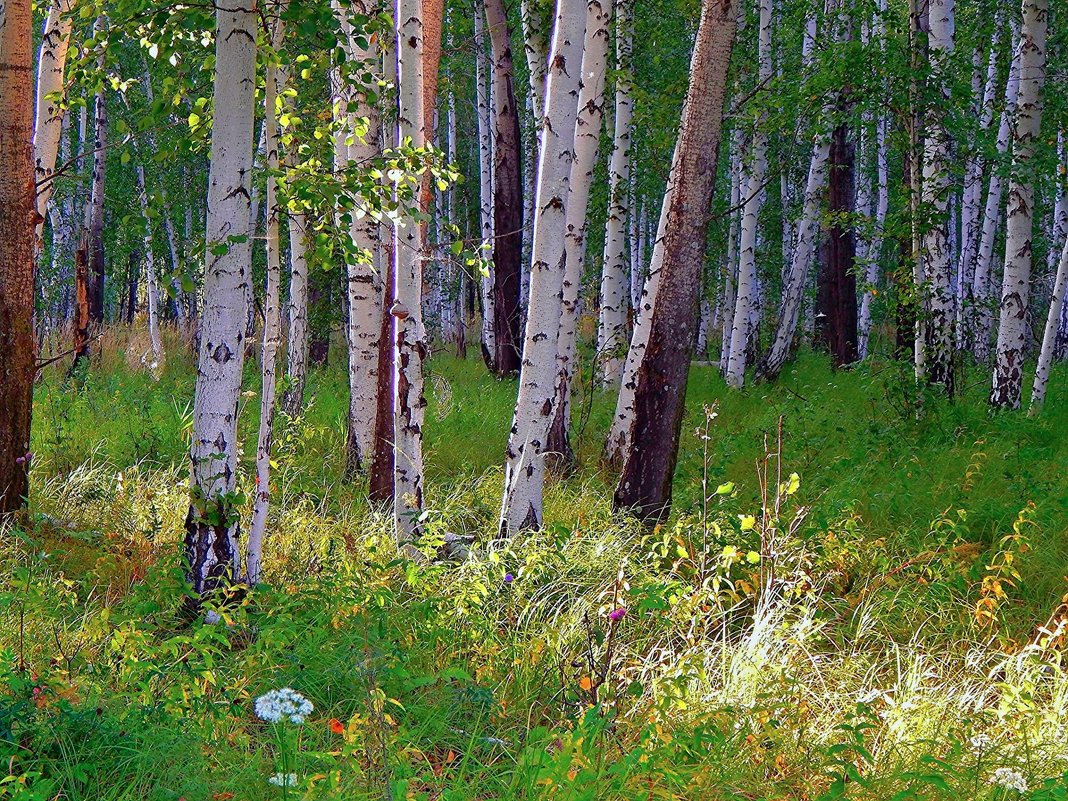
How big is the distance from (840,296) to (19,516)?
13.0 metres

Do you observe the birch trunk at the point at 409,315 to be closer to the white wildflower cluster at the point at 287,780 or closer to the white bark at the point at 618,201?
the white wildflower cluster at the point at 287,780

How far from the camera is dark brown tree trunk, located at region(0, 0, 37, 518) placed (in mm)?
5480

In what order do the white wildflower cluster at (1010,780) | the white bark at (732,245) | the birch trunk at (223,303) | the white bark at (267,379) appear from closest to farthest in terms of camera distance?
the white wildflower cluster at (1010,780)
the birch trunk at (223,303)
the white bark at (267,379)
the white bark at (732,245)

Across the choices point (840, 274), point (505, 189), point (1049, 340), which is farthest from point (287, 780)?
point (840, 274)

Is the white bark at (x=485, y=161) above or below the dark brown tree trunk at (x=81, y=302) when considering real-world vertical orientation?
above

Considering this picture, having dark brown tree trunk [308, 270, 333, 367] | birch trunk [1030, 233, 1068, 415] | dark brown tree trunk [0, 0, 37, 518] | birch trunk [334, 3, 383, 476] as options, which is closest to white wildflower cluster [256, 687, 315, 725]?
dark brown tree trunk [0, 0, 37, 518]

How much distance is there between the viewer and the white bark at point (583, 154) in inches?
243

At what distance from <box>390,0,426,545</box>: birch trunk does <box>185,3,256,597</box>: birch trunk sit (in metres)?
0.95

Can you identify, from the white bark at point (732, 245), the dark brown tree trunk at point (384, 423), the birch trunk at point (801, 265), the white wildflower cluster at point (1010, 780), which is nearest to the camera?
the white wildflower cluster at point (1010, 780)

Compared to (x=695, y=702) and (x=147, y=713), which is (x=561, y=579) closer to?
(x=695, y=702)

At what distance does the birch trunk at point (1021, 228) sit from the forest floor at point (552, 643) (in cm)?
192

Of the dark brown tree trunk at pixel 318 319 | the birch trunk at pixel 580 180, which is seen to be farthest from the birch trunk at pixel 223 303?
the dark brown tree trunk at pixel 318 319

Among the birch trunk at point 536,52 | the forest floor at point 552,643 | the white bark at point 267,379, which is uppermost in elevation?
the birch trunk at point 536,52

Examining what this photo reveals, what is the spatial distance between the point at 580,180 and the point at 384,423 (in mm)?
2263
